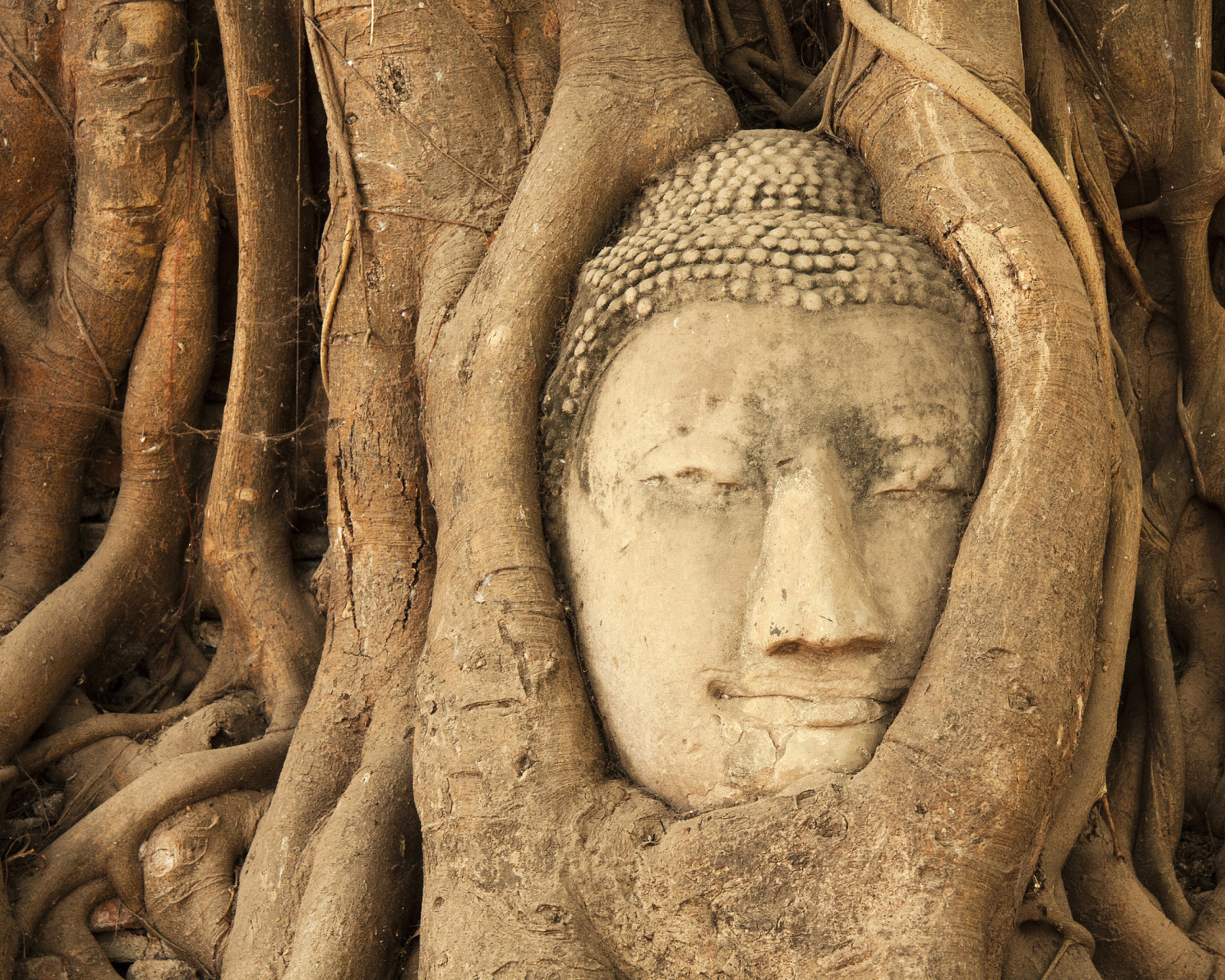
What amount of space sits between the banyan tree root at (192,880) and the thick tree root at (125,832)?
0.10ft

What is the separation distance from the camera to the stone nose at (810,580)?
5.64 ft

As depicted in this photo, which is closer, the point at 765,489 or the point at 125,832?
the point at 765,489

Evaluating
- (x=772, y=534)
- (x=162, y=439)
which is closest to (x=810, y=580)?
(x=772, y=534)

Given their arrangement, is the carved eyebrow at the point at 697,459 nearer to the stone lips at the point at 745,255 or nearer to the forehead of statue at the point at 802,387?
the forehead of statue at the point at 802,387

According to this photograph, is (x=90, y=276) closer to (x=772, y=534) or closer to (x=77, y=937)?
(x=77, y=937)

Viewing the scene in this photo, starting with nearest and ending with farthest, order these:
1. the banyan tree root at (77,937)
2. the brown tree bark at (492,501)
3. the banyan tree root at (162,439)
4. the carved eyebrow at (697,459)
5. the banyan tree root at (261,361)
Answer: the brown tree bark at (492,501), the carved eyebrow at (697,459), the banyan tree root at (77,937), the banyan tree root at (261,361), the banyan tree root at (162,439)

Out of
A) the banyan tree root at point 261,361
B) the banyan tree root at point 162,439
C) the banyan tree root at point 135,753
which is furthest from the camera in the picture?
the banyan tree root at point 162,439

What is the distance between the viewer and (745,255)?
6.47ft

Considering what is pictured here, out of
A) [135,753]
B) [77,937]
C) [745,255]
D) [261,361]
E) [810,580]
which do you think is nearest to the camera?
[810,580]

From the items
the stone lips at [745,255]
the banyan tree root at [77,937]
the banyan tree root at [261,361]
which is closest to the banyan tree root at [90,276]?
the banyan tree root at [261,361]

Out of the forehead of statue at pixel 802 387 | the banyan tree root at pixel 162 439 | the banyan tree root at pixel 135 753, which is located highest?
the forehead of statue at pixel 802 387

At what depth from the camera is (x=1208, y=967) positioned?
1999 millimetres

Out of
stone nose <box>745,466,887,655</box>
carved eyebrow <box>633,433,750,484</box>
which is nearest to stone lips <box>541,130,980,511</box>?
carved eyebrow <box>633,433,750,484</box>

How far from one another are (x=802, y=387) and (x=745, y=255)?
27 centimetres
